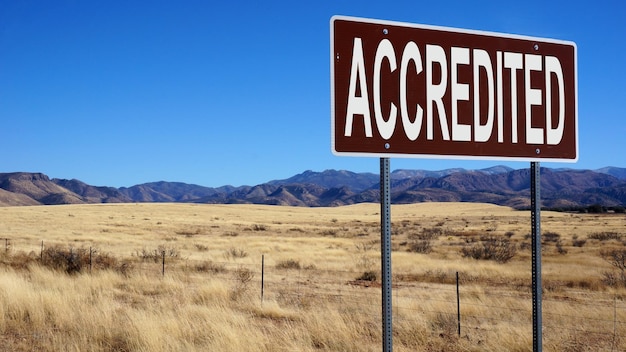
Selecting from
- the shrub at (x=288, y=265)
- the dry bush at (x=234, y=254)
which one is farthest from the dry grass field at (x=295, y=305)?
the dry bush at (x=234, y=254)

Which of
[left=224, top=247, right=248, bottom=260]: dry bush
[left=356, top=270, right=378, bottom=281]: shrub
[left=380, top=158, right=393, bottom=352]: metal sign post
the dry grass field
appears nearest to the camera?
[left=380, top=158, right=393, bottom=352]: metal sign post

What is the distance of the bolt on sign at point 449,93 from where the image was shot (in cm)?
394

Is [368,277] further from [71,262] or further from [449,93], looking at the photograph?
[449,93]

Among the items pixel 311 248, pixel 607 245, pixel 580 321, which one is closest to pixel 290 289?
pixel 580 321

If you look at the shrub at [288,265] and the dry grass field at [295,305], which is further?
the shrub at [288,265]

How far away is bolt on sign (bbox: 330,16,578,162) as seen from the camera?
3.94 metres

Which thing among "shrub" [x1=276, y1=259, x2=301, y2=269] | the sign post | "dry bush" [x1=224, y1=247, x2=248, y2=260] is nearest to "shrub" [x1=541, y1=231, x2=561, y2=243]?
"dry bush" [x1=224, y1=247, x2=248, y2=260]

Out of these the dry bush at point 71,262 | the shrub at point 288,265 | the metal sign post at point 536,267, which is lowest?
the shrub at point 288,265

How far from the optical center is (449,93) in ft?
14.0

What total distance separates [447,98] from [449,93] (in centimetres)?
4

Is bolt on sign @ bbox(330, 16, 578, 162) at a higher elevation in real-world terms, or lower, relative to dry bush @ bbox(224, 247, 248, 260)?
higher

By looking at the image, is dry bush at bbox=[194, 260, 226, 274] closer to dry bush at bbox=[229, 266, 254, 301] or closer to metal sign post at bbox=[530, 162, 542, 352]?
dry bush at bbox=[229, 266, 254, 301]

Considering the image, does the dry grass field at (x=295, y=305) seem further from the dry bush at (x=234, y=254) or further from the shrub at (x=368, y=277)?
the dry bush at (x=234, y=254)

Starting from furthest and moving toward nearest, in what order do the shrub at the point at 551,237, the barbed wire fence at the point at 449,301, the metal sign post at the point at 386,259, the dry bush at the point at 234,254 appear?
the shrub at the point at 551,237
the dry bush at the point at 234,254
the barbed wire fence at the point at 449,301
the metal sign post at the point at 386,259
